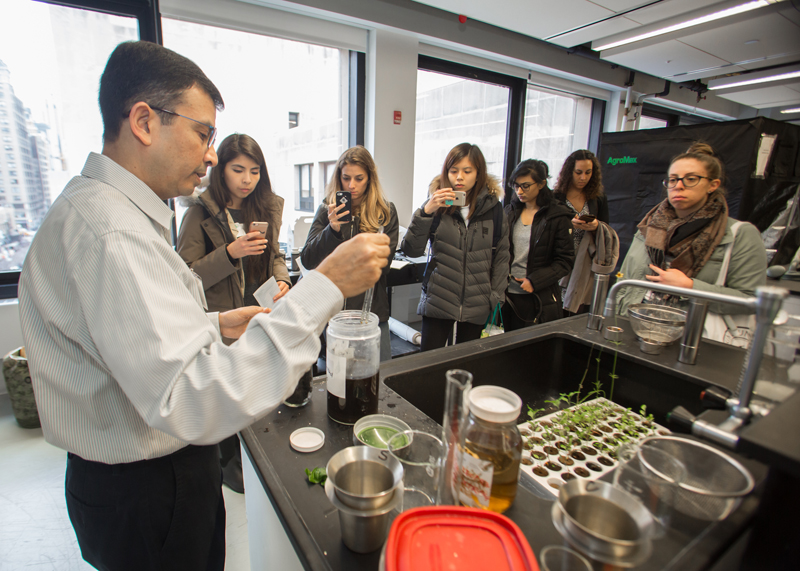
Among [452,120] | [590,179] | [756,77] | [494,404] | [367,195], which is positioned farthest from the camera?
[756,77]

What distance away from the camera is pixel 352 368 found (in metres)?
0.85

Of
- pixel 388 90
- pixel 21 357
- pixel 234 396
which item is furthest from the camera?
pixel 388 90

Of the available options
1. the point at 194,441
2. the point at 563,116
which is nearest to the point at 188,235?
the point at 194,441

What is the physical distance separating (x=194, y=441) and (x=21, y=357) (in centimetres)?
244

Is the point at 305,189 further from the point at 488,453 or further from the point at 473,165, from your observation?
the point at 488,453

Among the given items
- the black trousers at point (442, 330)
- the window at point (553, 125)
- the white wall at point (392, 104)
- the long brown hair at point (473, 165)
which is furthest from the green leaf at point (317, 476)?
the window at point (553, 125)

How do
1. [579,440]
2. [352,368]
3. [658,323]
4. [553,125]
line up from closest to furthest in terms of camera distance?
[352,368] < [579,440] < [658,323] < [553,125]

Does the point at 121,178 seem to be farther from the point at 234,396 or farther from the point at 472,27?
the point at 472,27

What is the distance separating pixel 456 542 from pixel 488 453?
15cm

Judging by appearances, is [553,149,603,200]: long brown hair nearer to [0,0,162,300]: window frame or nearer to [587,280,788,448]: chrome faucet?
[587,280,788,448]: chrome faucet

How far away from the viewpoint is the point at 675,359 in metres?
1.23

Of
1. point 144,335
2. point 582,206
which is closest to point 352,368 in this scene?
point 144,335

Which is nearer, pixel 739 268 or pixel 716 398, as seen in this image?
pixel 716 398

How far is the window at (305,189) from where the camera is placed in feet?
11.3
